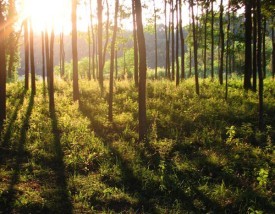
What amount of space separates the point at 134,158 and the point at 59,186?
2.88 m

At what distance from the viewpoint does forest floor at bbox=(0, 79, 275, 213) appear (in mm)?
8289

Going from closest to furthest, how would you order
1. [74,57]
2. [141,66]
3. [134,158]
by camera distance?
1. [134,158]
2. [141,66]
3. [74,57]

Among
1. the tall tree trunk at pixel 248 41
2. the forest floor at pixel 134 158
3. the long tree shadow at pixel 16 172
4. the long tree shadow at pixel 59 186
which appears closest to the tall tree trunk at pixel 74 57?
the forest floor at pixel 134 158

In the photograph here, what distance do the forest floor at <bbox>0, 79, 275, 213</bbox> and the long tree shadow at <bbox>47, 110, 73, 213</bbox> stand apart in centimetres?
3

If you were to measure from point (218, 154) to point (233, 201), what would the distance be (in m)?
3.27

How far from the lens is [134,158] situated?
11.0 metres

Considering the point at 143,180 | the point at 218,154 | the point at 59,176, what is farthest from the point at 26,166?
the point at 218,154

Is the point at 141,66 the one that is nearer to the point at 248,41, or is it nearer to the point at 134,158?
the point at 134,158

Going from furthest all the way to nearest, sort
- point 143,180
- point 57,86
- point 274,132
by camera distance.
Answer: point 57,86 → point 274,132 → point 143,180

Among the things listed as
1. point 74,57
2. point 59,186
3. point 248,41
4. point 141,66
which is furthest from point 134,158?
point 248,41

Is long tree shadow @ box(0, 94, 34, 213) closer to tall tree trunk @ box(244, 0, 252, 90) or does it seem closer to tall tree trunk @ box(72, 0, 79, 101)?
tall tree trunk @ box(72, 0, 79, 101)

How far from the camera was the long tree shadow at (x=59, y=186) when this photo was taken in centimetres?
782

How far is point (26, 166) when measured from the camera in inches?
401

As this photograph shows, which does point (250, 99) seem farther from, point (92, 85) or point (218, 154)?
point (92, 85)
